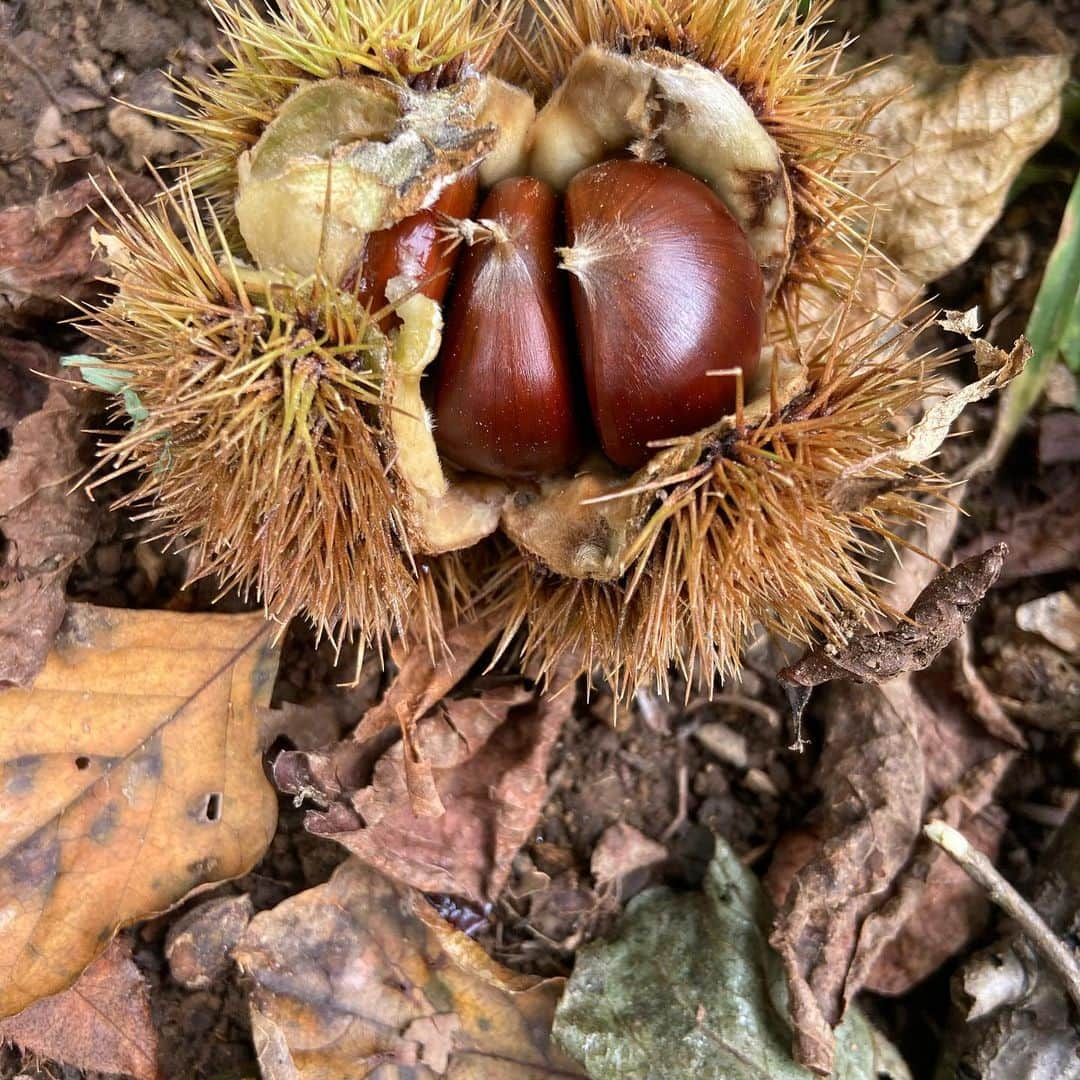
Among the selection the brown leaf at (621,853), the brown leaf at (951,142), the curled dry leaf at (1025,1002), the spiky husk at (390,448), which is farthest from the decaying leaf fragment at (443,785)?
the brown leaf at (951,142)

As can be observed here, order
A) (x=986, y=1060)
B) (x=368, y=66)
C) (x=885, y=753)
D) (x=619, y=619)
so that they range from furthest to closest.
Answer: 1. (x=885, y=753)
2. (x=986, y=1060)
3. (x=619, y=619)
4. (x=368, y=66)

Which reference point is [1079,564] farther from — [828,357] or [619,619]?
[619,619]

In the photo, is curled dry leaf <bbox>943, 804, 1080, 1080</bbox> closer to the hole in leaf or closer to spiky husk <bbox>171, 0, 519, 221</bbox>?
the hole in leaf

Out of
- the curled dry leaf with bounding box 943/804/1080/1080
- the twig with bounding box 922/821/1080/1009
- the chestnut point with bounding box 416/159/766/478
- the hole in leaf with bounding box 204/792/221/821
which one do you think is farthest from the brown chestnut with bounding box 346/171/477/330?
the curled dry leaf with bounding box 943/804/1080/1080

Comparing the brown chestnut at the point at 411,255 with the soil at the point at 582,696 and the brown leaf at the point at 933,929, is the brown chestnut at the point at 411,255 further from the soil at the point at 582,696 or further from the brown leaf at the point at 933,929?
the brown leaf at the point at 933,929

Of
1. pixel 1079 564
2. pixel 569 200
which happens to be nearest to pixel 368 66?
pixel 569 200

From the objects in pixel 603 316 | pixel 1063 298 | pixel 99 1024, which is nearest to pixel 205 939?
pixel 99 1024

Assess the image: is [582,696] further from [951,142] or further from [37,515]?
[951,142]
